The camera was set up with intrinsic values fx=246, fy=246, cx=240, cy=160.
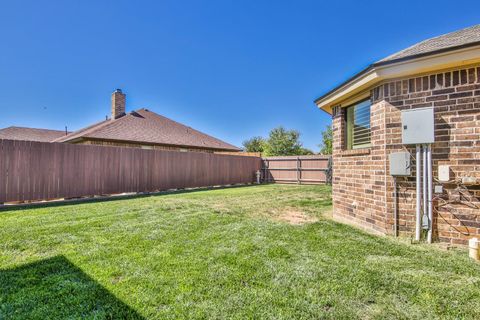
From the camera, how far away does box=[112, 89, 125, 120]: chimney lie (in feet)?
51.1

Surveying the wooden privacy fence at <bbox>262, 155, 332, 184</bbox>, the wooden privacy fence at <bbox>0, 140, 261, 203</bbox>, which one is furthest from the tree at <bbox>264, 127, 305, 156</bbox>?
the wooden privacy fence at <bbox>0, 140, 261, 203</bbox>

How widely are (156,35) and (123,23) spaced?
147 centimetres

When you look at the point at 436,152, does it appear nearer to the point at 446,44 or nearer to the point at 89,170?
the point at 446,44

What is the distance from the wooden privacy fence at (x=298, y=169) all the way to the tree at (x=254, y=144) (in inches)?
751

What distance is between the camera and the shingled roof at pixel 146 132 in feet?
42.4

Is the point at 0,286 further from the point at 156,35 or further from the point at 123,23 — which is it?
the point at 156,35

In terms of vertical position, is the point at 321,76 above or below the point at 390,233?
above

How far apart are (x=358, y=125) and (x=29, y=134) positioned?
25.4 meters

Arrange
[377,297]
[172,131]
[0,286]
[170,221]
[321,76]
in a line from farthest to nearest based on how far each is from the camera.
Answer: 1. [172,131]
2. [321,76]
3. [170,221]
4. [0,286]
5. [377,297]

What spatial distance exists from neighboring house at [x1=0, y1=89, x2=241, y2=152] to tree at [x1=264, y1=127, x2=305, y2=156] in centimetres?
1196

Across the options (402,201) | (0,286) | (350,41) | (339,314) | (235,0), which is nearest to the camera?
(339,314)

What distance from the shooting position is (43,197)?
7727 mm

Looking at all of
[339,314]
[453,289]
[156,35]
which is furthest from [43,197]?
[453,289]

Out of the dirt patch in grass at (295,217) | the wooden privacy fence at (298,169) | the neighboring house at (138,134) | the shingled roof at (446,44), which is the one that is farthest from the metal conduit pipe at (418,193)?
the neighboring house at (138,134)
